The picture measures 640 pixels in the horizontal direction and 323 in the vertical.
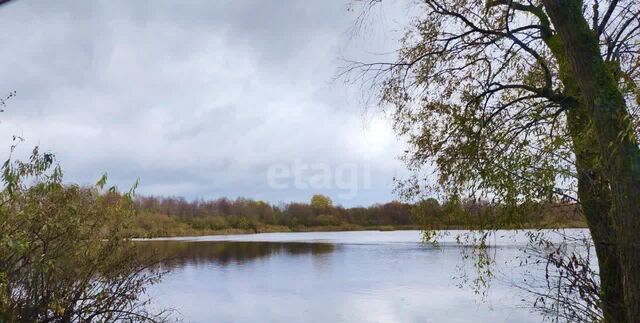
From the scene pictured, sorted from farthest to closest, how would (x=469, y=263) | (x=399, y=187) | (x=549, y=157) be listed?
(x=469, y=263), (x=399, y=187), (x=549, y=157)

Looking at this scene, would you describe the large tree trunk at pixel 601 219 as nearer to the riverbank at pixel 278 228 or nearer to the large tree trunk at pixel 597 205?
the large tree trunk at pixel 597 205

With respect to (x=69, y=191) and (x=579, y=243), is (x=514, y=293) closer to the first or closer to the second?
(x=579, y=243)

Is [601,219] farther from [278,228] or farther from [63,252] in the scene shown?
[278,228]

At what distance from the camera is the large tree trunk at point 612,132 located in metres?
2.70

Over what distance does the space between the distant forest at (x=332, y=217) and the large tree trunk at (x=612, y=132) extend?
1.50m

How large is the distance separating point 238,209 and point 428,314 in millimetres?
34909

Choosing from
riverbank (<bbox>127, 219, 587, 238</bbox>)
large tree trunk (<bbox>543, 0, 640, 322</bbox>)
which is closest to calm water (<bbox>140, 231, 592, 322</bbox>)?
riverbank (<bbox>127, 219, 587, 238</bbox>)

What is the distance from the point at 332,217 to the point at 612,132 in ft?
136

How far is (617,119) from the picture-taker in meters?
2.74

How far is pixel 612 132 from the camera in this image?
276 cm

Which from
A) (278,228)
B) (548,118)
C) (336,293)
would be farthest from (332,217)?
Answer: (548,118)

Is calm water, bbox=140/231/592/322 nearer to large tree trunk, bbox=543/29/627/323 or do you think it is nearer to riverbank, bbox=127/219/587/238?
riverbank, bbox=127/219/587/238

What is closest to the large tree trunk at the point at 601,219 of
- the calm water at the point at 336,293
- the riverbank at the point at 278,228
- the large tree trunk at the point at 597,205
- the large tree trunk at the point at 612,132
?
the large tree trunk at the point at 597,205

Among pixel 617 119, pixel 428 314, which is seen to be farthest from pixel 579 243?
pixel 428 314
